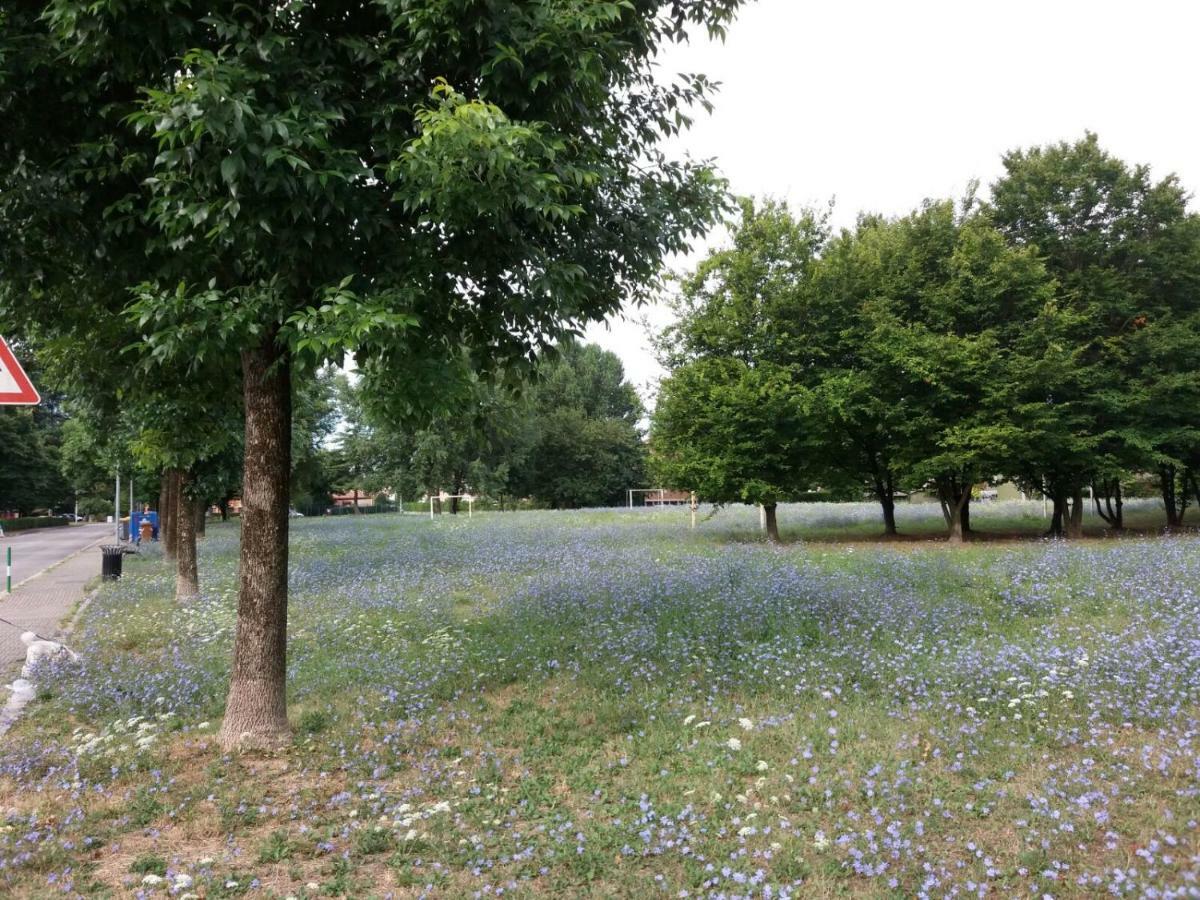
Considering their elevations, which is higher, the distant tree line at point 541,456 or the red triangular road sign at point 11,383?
the distant tree line at point 541,456

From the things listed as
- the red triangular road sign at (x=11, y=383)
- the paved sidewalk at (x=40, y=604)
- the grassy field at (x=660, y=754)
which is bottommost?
the paved sidewalk at (x=40, y=604)

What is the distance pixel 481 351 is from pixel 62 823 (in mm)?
4071

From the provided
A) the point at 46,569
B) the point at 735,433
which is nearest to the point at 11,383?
the point at 735,433

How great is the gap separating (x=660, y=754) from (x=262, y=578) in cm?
324

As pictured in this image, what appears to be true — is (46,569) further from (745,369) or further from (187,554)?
(745,369)

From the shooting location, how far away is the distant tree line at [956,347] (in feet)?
68.0

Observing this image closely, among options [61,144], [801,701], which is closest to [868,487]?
[801,701]

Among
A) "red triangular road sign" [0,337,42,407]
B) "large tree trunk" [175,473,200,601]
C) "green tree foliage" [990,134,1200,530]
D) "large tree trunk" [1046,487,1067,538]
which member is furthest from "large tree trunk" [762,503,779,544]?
"red triangular road sign" [0,337,42,407]

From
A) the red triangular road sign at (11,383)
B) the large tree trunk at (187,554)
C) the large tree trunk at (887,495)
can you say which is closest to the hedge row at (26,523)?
the large tree trunk at (187,554)

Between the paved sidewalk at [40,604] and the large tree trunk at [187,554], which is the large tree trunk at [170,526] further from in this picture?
the large tree trunk at [187,554]

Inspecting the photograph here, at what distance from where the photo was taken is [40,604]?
15125 millimetres

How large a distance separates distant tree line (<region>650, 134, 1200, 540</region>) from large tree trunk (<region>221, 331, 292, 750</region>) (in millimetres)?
16912

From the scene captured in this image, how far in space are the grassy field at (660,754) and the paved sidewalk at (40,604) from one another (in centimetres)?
112

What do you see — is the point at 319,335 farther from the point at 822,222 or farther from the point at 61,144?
the point at 822,222
